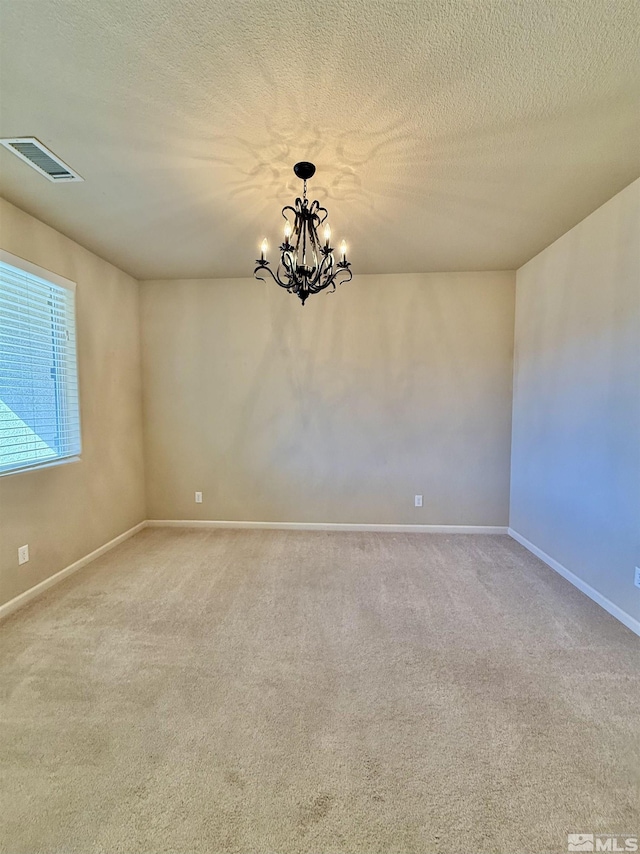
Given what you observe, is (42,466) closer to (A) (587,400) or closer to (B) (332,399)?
(B) (332,399)

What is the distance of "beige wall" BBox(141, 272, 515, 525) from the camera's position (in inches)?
143

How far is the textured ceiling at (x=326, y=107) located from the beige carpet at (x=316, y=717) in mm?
2685

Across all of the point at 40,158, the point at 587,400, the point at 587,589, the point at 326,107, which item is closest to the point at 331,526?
the point at 587,589

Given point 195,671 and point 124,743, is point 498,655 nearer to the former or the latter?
point 195,671

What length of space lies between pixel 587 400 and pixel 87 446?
13.3ft

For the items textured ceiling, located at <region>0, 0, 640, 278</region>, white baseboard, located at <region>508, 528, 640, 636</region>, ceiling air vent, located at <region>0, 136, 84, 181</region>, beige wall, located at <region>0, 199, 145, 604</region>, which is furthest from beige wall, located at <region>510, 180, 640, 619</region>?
beige wall, located at <region>0, 199, 145, 604</region>

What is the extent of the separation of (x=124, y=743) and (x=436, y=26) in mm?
2950

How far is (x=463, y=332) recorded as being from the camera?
11.9 feet

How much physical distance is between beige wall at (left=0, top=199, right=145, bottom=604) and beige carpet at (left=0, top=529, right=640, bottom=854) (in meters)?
0.40

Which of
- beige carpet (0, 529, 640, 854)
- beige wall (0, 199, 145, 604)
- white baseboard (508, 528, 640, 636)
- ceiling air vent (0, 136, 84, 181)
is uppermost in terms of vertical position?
ceiling air vent (0, 136, 84, 181)

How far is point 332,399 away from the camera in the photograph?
3752 mm

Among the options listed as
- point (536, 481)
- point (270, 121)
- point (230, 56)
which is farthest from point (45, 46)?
point (536, 481)

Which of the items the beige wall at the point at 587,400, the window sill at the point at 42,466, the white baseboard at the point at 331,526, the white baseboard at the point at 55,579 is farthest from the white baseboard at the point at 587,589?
the window sill at the point at 42,466

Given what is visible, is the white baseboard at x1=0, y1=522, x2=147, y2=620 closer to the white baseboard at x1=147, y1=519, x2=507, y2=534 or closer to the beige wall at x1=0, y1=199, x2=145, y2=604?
the beige wall at x1=0, y1=199, x2=145, y2=604
